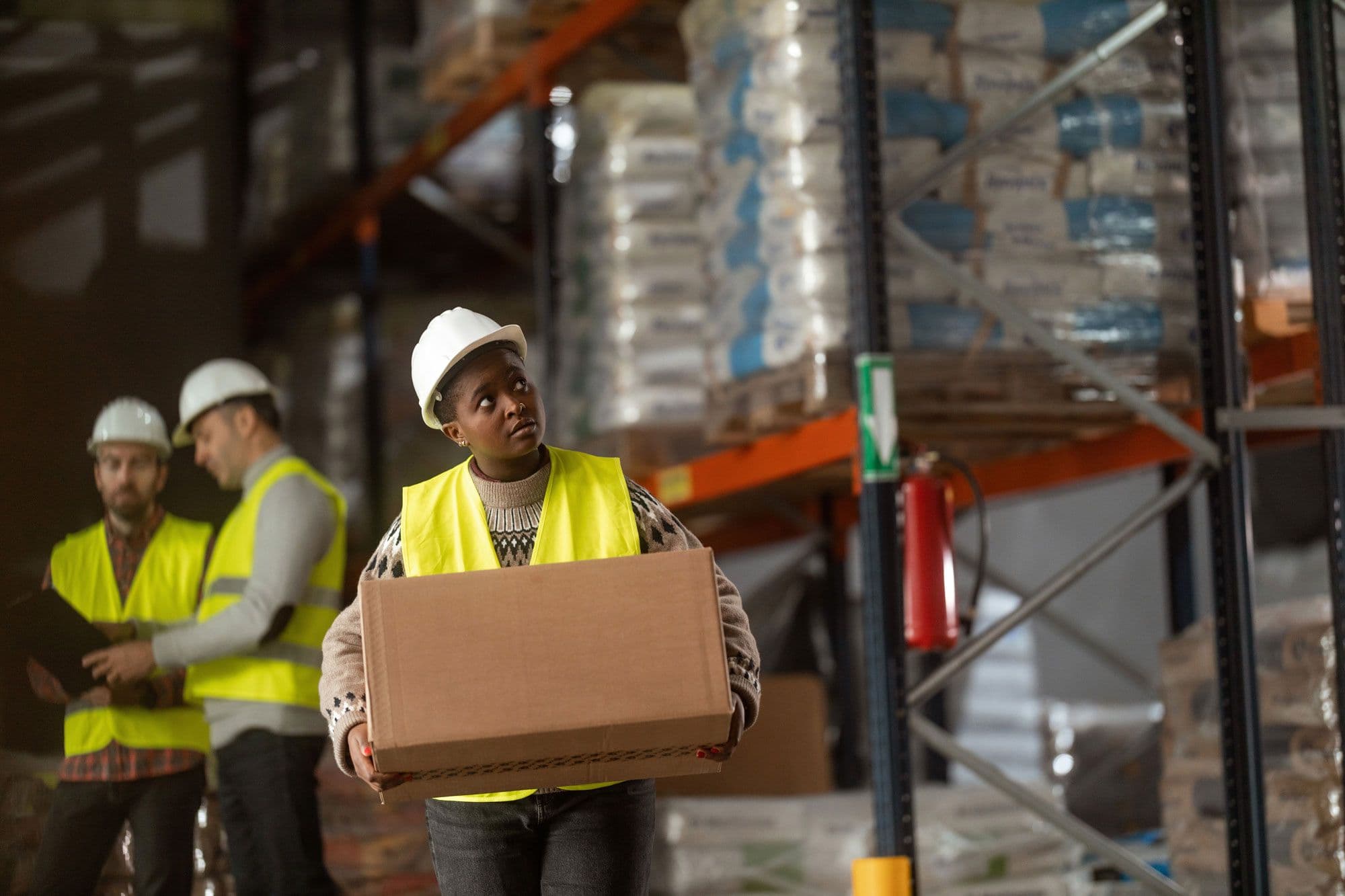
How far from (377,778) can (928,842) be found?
11.9 ft

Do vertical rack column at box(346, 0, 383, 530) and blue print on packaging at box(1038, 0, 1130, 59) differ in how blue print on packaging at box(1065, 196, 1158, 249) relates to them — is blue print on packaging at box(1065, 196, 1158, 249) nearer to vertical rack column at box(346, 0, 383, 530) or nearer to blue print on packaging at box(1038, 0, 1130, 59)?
blue print on packaging at box(1038, 0, 1130, 59)

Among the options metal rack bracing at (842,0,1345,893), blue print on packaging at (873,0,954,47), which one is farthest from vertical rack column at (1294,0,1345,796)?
blue print on packaging at (873,0,954,47)

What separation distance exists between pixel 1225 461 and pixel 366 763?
120 inches

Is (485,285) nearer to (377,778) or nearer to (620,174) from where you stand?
(620,174)

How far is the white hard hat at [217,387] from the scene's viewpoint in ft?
16.3

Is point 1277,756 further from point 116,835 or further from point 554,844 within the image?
point 116,835

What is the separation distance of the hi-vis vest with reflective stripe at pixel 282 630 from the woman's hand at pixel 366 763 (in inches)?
69.5

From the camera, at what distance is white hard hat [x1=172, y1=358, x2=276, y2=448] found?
4.96 metres

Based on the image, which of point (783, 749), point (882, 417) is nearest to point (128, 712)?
point (882, 417)

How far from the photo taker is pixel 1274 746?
5.28 meters

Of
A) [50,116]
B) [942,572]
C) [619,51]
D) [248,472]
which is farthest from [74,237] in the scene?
[942,572]

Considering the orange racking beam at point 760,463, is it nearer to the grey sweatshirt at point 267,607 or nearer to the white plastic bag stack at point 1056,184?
the white plastic bag stack at point 1056,184

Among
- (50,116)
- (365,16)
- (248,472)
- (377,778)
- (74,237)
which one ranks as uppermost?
(365,16)

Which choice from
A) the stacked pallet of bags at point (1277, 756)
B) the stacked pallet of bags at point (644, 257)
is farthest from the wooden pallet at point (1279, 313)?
the stacked pallet of bags at point (644, 257)
